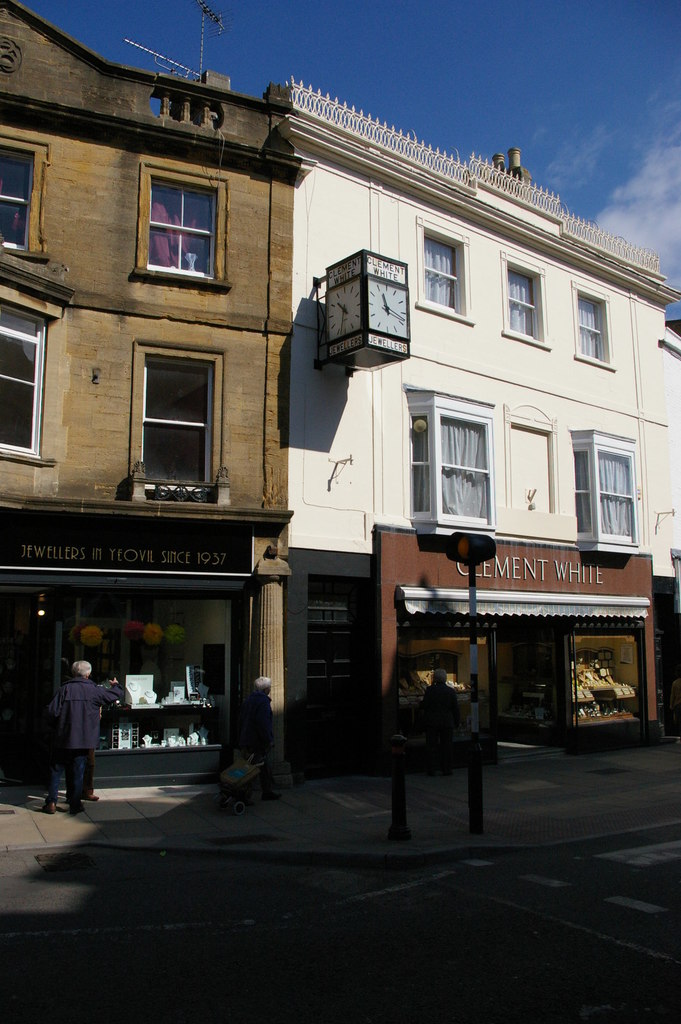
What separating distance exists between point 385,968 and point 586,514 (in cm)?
1288

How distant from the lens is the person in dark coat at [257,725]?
10.4 metres

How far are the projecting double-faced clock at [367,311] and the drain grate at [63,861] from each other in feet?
25.1

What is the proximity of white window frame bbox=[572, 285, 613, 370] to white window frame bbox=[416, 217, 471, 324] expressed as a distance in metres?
3.23

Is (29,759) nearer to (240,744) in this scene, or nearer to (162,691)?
(162,691)

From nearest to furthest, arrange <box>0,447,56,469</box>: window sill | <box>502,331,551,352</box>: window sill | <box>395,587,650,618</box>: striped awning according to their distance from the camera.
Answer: <box>0,447,56,469</box>: window sill
<box>395,587,650,618</box>: striped awning
<box>502,331,551,352</box>: window sill

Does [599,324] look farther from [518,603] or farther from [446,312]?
[518,603]

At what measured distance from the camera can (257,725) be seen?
34.1ft

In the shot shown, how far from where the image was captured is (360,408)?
44.6 ft

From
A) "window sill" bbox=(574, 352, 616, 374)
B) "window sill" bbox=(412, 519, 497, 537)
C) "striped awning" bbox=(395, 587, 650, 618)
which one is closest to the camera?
"striped awning" bbox=(395, 587, 650, 618)

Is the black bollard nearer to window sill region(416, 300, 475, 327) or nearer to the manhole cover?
the manhole cover

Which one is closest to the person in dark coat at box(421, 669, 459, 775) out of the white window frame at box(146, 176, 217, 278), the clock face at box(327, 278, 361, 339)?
the clock face at box(327, 278, 361, 339)

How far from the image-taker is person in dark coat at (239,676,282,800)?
10391 mm

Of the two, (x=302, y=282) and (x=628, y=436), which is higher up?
(x=302, y=282)

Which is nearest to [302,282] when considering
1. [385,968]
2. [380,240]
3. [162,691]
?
[380,240]
